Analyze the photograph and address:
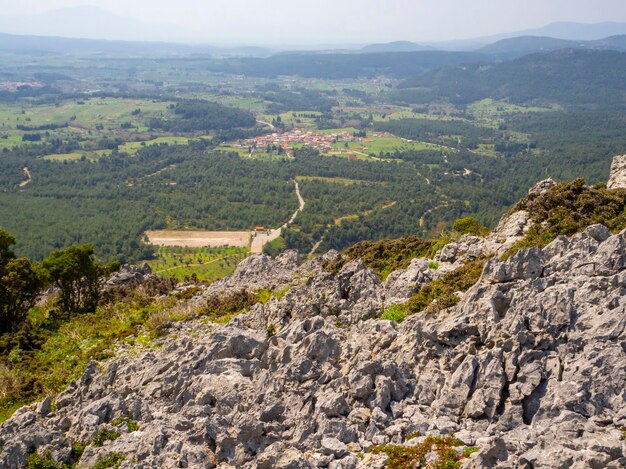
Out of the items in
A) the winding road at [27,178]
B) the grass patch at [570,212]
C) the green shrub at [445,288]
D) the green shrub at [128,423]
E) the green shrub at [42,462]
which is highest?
the grass patch at [570,212]

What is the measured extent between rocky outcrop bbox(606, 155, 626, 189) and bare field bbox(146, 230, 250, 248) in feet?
229

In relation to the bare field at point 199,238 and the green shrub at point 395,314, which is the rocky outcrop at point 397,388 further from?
the bare field at point 199,238

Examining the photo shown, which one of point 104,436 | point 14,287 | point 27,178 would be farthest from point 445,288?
point 27,178

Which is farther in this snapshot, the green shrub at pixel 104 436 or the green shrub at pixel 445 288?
the green shrub at pixel 445 288

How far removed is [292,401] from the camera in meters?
15.4

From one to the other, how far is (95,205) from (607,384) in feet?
417

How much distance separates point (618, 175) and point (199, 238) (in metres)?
→ 81.6

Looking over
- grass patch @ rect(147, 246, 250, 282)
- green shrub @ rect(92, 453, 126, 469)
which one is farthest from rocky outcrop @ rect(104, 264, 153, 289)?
grass patch @ rect(147, 246, 250, 282)

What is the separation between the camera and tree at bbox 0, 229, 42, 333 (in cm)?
3195

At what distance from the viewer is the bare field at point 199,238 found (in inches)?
3904

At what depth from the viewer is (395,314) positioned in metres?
21.5

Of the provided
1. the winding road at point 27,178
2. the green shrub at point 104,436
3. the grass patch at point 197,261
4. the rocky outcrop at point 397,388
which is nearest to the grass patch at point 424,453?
the rocky outcrop at point 397,388

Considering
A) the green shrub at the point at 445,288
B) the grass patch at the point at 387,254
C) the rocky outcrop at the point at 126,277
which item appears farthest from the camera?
the rocky outcrop at the point at 126,277

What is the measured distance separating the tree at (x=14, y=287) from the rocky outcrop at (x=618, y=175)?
135 feet
